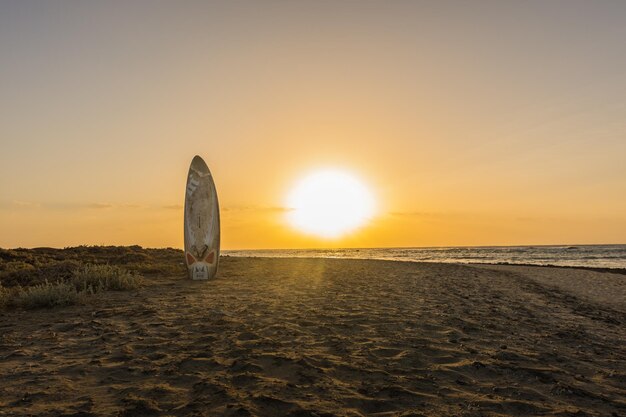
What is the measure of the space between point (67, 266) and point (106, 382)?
450 inches

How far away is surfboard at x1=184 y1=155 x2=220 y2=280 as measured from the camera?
13.9 m

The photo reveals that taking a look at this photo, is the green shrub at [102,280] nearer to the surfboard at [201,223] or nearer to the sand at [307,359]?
the sand at [307,359]

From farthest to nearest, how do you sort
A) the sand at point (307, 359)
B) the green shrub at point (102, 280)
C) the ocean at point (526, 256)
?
the ocean at point (526, 256), the green shrub at point (102, 280), the sand at point (307, 359)

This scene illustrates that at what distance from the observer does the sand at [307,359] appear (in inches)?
146

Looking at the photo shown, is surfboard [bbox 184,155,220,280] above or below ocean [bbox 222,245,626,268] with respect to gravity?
above

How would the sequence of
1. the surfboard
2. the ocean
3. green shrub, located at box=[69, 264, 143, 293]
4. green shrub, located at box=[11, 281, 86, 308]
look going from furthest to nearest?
the ocean, the surfboard, green shrub, located at box=[69, 264, 143, 293], green shrub, located at box=[11, 281, 86, 308]

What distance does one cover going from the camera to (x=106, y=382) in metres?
4.24

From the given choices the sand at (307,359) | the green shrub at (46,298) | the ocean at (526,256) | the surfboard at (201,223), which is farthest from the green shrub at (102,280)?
the ocean at (526,256)

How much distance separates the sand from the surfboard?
181 inches

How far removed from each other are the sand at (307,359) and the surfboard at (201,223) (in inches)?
181

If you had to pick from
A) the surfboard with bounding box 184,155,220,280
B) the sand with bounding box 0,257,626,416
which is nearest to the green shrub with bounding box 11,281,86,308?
the sand with bounding box 0,257,626,416

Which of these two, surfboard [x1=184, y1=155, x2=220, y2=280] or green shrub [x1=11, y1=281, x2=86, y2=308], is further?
surfboard [x1=184, y1=155, x2=220, y2=280]

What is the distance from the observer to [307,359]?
4945 mm

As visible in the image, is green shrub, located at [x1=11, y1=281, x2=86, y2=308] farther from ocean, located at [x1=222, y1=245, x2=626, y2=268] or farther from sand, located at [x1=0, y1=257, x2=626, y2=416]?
ocean, located at [x1=222, y1=245, x2=626, y2=268]
